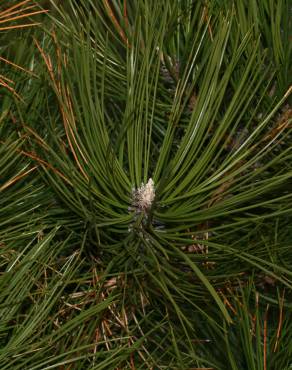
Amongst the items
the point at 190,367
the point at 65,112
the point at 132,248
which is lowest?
the point at 190,367

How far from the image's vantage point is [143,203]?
2.02ft

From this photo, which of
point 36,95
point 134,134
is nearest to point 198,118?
point 134,134

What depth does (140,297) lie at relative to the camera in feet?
2.19

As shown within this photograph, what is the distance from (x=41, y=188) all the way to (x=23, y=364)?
17 cm

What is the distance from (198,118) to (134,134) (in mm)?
59

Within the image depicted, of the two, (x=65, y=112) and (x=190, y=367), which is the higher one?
(x=65, y=112)

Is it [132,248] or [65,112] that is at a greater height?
[65,112]

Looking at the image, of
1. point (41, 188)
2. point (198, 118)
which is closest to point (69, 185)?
point (41, 188)

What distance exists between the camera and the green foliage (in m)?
0.60

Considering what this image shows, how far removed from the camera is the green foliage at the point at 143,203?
597 millimetres

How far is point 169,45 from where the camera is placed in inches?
28.1

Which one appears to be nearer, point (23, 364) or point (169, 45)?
point (23, 364)

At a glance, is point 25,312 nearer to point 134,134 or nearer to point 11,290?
point 11,290

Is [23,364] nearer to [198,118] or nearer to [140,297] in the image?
[140,297]
